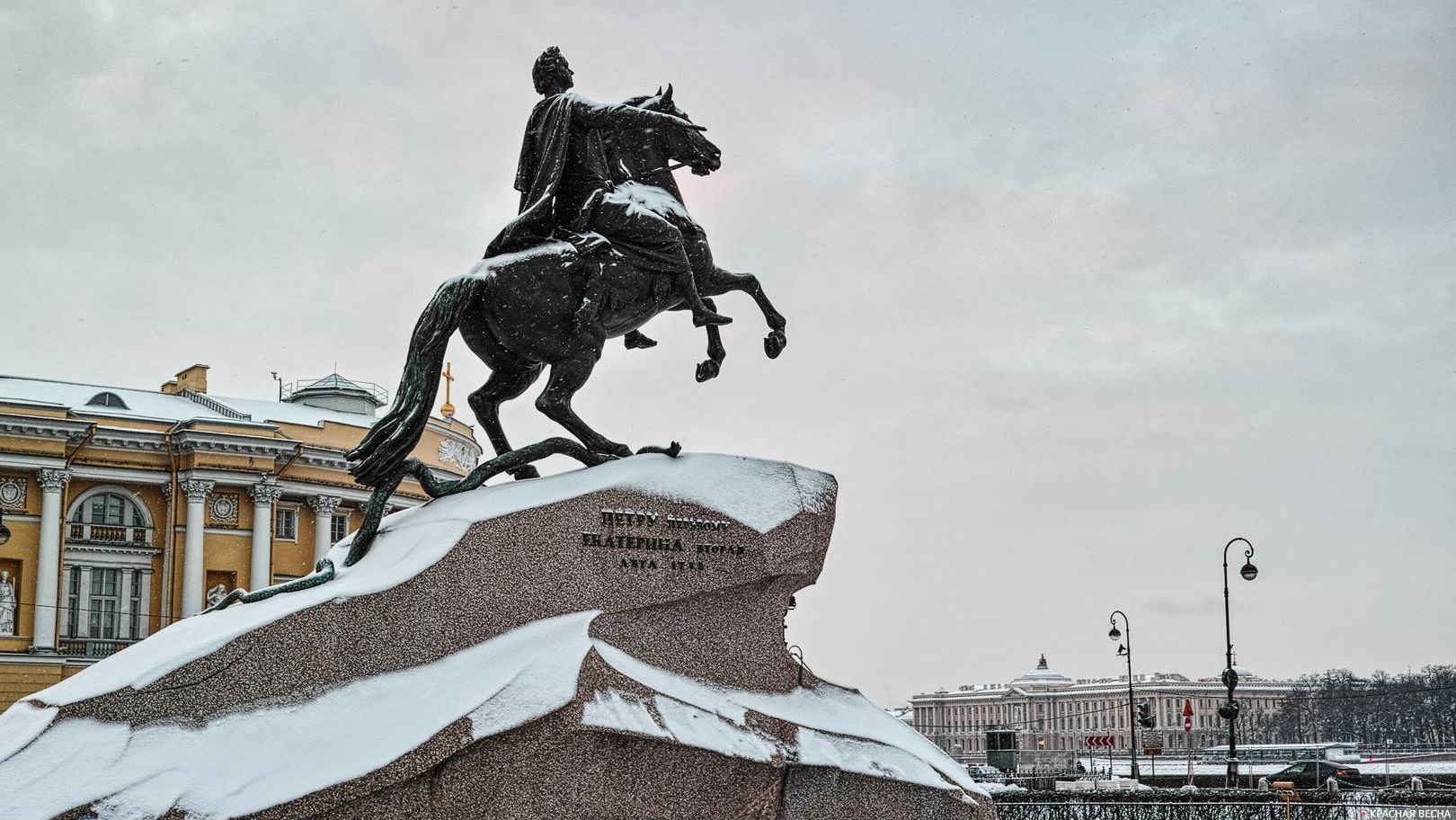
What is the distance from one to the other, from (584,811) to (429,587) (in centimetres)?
149

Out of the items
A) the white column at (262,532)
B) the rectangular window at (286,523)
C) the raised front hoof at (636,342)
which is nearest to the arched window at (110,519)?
the white column at (262,532)

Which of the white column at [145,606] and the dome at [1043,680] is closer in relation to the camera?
the white column at [145,606]

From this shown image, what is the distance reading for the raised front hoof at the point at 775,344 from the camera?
10828 mm

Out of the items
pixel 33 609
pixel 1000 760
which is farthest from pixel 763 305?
pixel 33 609

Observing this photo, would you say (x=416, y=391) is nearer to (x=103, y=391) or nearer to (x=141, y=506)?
(x=141, y=506)

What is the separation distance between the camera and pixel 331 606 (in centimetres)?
838

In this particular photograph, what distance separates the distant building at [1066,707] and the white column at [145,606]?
84.7 m

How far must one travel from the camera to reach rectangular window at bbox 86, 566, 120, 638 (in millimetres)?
49094

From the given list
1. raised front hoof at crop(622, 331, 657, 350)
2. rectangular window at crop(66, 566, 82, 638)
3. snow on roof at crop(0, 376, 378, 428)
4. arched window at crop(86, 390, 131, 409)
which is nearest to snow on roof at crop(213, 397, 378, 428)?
snow on roof at crop(0, 376, 378, 428)

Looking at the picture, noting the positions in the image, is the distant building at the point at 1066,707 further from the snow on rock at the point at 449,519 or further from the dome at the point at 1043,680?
the snow on rock at the point at 449,519

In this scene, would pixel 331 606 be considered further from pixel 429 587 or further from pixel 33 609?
pixel 33 609

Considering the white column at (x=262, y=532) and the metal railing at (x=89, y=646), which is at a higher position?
→ the white column at (x=262, y=532)

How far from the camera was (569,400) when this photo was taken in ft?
32.8

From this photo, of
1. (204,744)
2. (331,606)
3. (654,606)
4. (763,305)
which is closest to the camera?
(204,744)
